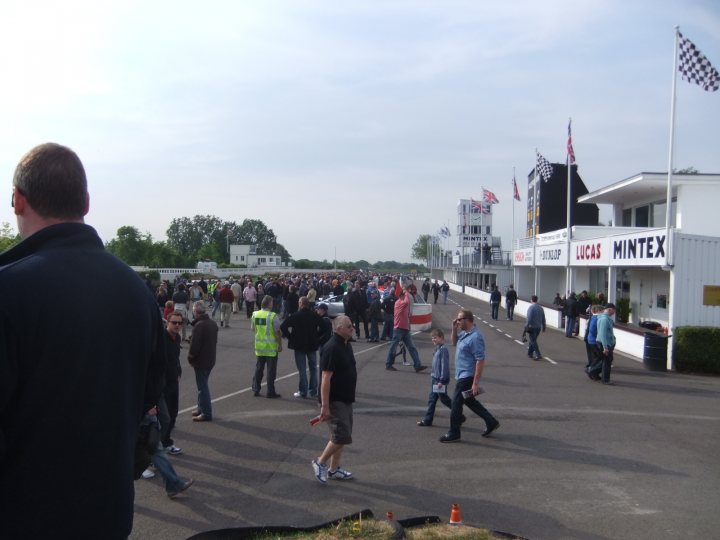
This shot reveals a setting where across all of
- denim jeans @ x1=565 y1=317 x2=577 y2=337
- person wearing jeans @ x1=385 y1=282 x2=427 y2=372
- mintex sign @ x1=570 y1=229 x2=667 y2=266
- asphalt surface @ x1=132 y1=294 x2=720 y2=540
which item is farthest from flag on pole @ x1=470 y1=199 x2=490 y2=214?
asphalt surface @ x1=132 y1=294 x2=720 y2=540

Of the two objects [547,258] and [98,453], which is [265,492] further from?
[547,258]

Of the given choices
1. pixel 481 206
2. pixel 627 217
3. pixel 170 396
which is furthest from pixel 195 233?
pixel 170 396

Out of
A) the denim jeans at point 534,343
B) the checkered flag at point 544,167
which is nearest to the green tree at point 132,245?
the checkered flag at point 544,167

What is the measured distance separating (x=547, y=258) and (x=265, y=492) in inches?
1194

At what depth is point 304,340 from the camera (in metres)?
11.7

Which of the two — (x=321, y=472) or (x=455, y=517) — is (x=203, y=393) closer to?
(x=321, y=472)

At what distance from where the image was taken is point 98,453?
195 cm

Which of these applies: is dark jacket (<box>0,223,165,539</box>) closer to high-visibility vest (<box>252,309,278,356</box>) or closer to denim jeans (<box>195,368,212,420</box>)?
denim jeans (<box>195,368,212,420</box>)

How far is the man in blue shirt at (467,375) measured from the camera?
8703 millimetres

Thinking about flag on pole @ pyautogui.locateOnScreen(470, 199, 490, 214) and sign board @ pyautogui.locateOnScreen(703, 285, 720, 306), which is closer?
sign board @ pyautogui.locateOnScreen(703, 285, 720, 306)

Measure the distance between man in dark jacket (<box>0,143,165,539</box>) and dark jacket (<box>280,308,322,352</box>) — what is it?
9.53 m

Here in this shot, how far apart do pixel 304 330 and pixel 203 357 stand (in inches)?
104

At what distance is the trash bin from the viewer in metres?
16.1

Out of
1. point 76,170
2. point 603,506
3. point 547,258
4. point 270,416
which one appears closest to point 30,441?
point 76,170
